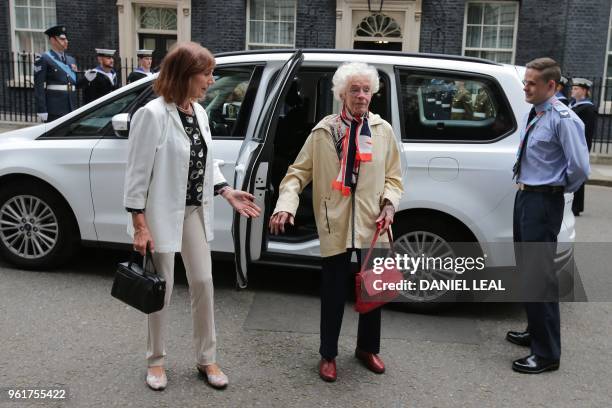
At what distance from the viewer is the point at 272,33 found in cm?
1619

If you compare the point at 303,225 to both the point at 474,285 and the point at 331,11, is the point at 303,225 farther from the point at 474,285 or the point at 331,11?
the point at 331,11

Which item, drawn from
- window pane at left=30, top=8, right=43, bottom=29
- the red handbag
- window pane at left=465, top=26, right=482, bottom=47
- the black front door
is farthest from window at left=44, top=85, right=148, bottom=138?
window pane at left=30, top=8, right=43, bottom=29

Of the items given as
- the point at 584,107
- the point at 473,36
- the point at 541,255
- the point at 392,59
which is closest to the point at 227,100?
the point at 392,59

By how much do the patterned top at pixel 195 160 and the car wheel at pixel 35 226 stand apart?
2.25 metres

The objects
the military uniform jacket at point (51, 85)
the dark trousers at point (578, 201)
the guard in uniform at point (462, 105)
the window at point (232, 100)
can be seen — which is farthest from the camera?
the dark trousers at point (578, 201)

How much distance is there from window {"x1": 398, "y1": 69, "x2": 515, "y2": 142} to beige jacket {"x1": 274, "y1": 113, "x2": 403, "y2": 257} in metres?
1.14

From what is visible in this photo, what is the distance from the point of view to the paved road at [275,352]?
3525 mm

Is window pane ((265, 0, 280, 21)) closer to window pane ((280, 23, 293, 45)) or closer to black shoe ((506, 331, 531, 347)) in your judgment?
window pane ((280, 23, 293, 45))

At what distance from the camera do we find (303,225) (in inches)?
205

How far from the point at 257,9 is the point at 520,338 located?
44.1 feet

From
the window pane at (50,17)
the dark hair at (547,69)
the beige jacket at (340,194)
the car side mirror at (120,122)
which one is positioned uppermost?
the window pane at (50,17)

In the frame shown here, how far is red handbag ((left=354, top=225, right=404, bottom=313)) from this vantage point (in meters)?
3.51

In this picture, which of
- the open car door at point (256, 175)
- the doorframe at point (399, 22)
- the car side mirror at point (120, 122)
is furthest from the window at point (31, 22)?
the open car door at point (256, 175)

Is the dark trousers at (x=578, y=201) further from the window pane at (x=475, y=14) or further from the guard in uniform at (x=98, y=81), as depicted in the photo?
the window pane at (x=475, y=14)
